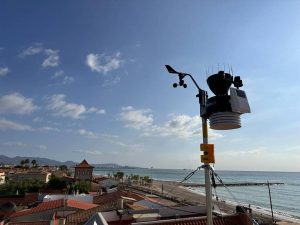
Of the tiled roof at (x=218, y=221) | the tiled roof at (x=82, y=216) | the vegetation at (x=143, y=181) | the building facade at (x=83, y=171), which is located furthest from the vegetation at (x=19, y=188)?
the vegetation at (x=143, y=181)

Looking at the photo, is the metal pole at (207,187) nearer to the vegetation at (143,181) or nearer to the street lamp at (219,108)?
the street lamp at (219,108)

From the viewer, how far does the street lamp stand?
6.65 metres

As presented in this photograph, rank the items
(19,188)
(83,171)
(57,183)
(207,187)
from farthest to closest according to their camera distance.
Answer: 1. (83,171)
2. (57,183)
3. (19,188)
4. (207,187)

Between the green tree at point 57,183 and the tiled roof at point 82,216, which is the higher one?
the green tree at point 57,183

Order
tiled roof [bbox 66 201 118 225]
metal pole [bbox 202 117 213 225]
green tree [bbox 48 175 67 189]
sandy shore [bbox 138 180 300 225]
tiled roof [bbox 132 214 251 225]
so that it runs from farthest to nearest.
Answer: green tree [bbox 48 175 67 189] < sandy shore [bbox 138 180 300 225] < tiled roof [bbox 66 201 118 225] < tiled roof [bbox 132 214 251 225] < metal pole [bbox 202 117 213 225]

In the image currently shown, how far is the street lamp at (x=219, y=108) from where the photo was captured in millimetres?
6648

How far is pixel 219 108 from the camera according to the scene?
6738 mm

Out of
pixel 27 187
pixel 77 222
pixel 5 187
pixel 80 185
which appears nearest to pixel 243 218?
pixel 77 222

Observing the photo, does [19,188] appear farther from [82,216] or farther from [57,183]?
[82,216]

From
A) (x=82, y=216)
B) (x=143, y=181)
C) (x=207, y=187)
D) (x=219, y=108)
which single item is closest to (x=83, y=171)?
(x=143, y=181)

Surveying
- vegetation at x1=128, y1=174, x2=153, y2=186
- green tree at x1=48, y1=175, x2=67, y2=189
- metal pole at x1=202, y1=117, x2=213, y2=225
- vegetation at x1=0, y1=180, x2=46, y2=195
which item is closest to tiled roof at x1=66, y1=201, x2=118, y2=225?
metal pole at x1=202, y1=117, x2=213, y2=225

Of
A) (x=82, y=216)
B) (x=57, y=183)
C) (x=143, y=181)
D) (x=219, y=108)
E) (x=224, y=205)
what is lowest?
(x=224, y=205)

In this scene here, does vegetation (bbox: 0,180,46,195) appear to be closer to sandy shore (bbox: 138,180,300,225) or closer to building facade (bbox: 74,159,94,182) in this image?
building facade (bbox: 74,159,94,182)

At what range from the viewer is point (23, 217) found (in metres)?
30.2
